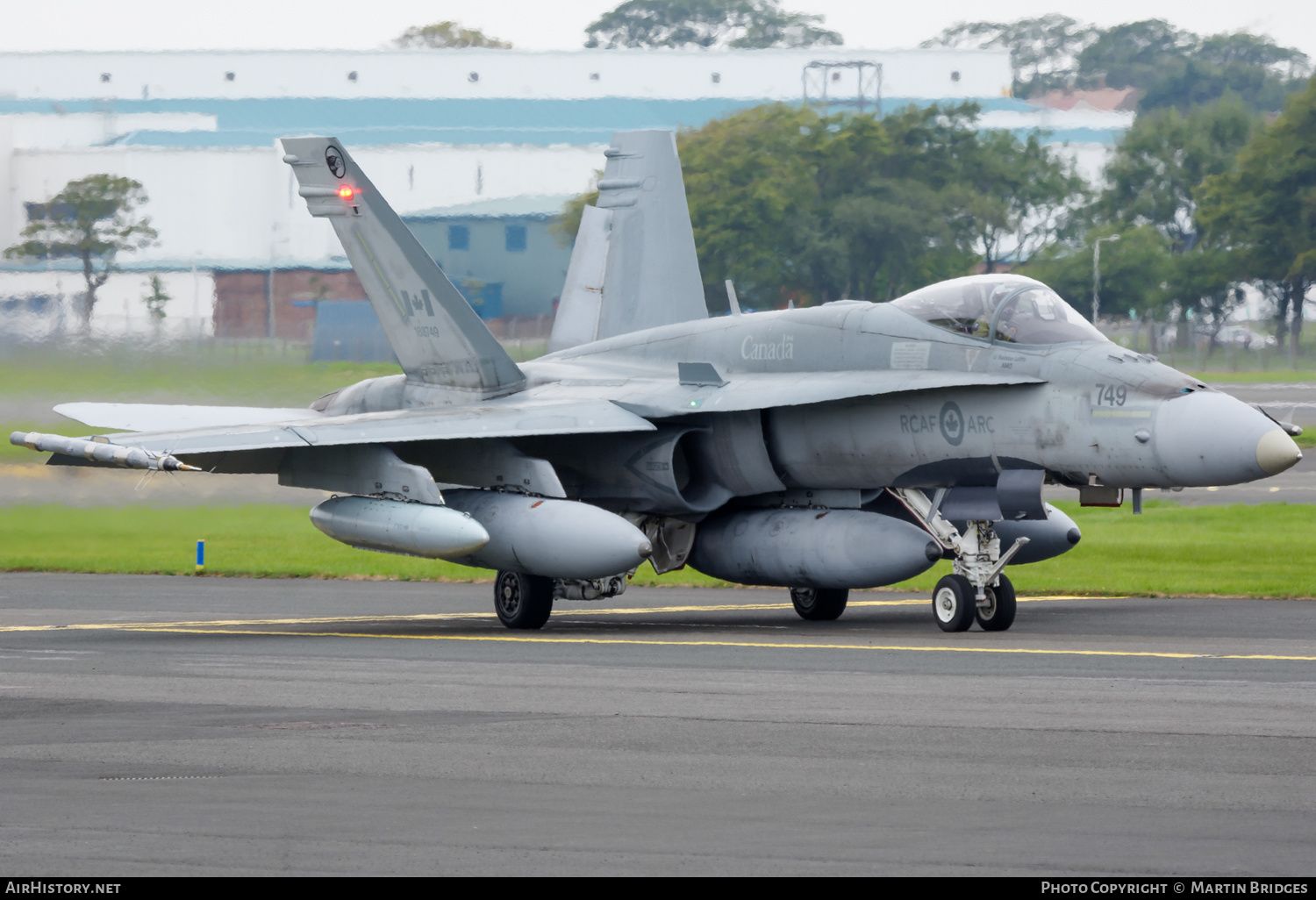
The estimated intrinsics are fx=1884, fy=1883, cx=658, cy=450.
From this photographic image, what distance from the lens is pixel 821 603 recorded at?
61.5ft

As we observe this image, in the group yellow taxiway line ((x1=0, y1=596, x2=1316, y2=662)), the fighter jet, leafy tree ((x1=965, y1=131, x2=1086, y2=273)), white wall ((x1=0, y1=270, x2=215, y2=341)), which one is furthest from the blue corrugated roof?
yellow taxiway line ((x1=0, y1=596, x2=1316, y2=662))

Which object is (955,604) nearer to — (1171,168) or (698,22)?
(1171,168)

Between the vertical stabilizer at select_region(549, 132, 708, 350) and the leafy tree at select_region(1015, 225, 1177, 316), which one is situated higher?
the vertical stabilizer at select_region(549, 132, 708, 350)

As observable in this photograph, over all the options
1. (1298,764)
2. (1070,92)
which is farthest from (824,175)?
(1070,92)

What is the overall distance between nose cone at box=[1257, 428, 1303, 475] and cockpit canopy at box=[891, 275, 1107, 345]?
6.49 ft

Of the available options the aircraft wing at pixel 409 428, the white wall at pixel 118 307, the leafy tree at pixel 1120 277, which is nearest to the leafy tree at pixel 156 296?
the white wall at pixel 118 307

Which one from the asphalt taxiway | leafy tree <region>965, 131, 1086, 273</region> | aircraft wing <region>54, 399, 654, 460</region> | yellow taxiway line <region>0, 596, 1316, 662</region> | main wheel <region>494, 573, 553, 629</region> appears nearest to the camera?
the asphalt taxiway

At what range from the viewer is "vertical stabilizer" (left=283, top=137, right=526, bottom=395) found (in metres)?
20.0

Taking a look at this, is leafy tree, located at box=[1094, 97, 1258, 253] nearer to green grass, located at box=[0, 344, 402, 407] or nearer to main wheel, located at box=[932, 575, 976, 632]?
green grass, located at box=[0, 344, 402, 407]

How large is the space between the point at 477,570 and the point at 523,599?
29.5ft

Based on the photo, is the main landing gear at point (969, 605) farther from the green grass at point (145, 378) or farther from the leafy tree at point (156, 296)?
the leafy tree at point (156, 296)

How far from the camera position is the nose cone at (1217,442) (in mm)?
14570

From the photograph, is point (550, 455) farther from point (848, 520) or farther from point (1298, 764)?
point (1298, 764)

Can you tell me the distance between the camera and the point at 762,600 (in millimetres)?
21438
